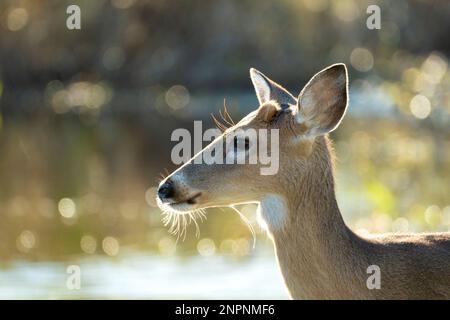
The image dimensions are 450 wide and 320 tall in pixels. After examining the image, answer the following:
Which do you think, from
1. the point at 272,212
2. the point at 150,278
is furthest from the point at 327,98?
the point at 150,278

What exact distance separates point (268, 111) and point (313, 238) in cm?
86

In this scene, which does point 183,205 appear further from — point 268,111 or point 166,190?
point 268,111

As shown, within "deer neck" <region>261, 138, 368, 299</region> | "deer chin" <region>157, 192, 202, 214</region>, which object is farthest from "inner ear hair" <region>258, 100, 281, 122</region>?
"deer chin" <region>157, 192, 202, 214</region>

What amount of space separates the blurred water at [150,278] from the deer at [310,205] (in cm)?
607

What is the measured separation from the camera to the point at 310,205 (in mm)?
7645

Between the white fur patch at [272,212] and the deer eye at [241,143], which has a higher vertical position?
the deer eye at [241,143]

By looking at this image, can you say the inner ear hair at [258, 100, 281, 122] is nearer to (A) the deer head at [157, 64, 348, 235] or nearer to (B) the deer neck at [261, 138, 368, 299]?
(A) the deer head at [157, 64, 348, 235]

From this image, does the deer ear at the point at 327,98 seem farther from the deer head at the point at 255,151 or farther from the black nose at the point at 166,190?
the black nose at the point at 166,190

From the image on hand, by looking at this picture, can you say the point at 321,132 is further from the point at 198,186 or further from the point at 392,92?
the point at 392,92

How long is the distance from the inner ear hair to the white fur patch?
499 millimetres

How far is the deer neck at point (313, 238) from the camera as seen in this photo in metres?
7.48

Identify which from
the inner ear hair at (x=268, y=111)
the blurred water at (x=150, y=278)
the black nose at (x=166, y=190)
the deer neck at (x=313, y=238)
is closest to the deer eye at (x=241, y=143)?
the inner ear hair at (x=268, y=111)

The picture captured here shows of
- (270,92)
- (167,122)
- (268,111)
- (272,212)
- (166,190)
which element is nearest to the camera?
(166,190)
